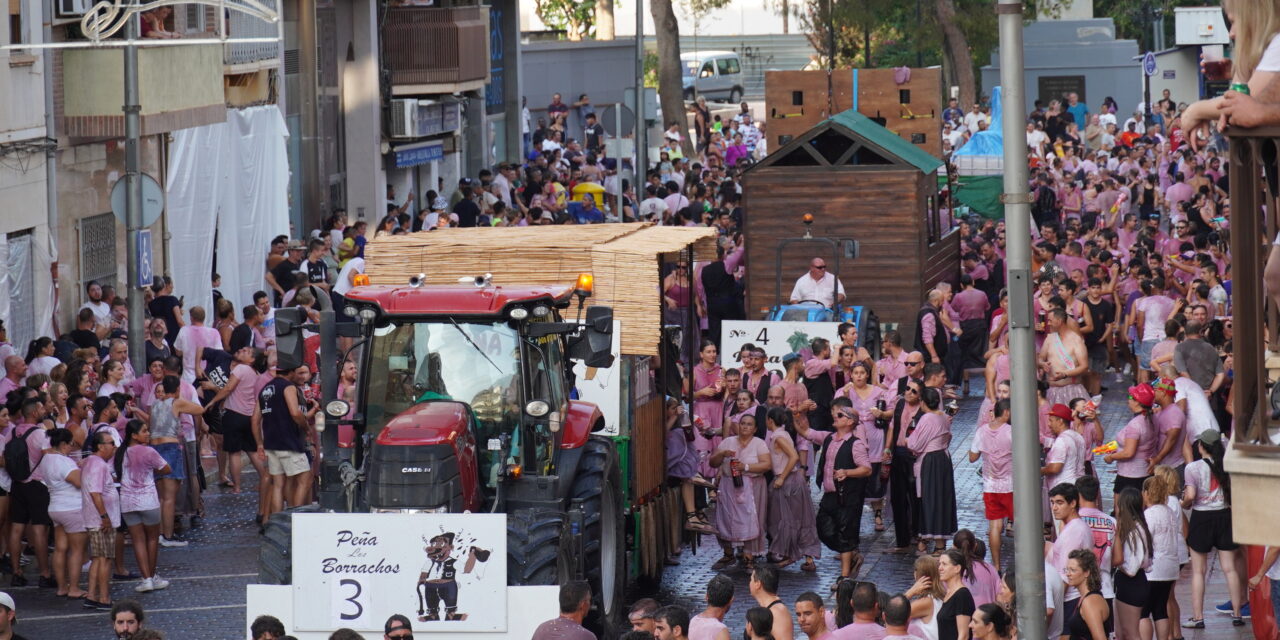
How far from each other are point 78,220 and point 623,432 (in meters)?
11.4

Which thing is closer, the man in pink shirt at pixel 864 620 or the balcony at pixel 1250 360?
the balcony at pixel 1250 360

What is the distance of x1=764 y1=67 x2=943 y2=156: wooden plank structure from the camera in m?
33.1

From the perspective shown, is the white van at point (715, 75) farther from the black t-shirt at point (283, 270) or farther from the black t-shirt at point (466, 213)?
Answer: the black t-shirt at point (283, 270)

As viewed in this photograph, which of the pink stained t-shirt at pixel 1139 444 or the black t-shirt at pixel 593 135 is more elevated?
the black t-shirt at pixel 593 135

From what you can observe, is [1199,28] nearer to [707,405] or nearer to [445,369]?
[707,405]

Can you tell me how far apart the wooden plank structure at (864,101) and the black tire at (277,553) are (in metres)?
21.7

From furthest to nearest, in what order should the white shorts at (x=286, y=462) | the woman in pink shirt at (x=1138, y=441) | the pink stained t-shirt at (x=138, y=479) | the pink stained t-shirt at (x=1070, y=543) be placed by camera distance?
1. the white shorts at (x=286, y=462)
2. the pink stained t-shirt at (x=138, y=479)
3. the woman in pink shirt at (x=1138, y=441)
4. the pink stained t-shirt at (x=1070, y=543)

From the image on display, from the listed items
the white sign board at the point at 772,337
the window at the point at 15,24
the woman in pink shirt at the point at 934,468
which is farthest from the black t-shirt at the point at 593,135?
the woman in pink shirt at the point at 934,468

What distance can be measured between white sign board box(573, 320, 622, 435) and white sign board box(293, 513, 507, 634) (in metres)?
3.46

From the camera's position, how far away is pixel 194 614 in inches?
581

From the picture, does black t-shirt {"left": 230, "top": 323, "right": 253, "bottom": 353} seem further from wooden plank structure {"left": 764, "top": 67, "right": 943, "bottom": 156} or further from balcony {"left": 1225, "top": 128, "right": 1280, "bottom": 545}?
balcony {"left": 1225, "top": 128, "right": 1280, "bottom": 545}

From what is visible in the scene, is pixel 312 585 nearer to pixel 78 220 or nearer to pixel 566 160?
pixel 78 220

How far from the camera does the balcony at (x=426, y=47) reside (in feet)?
121

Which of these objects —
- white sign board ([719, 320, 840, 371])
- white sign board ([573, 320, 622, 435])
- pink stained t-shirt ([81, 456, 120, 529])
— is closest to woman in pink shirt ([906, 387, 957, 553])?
white sign board ([573, 320, 622, 435])
